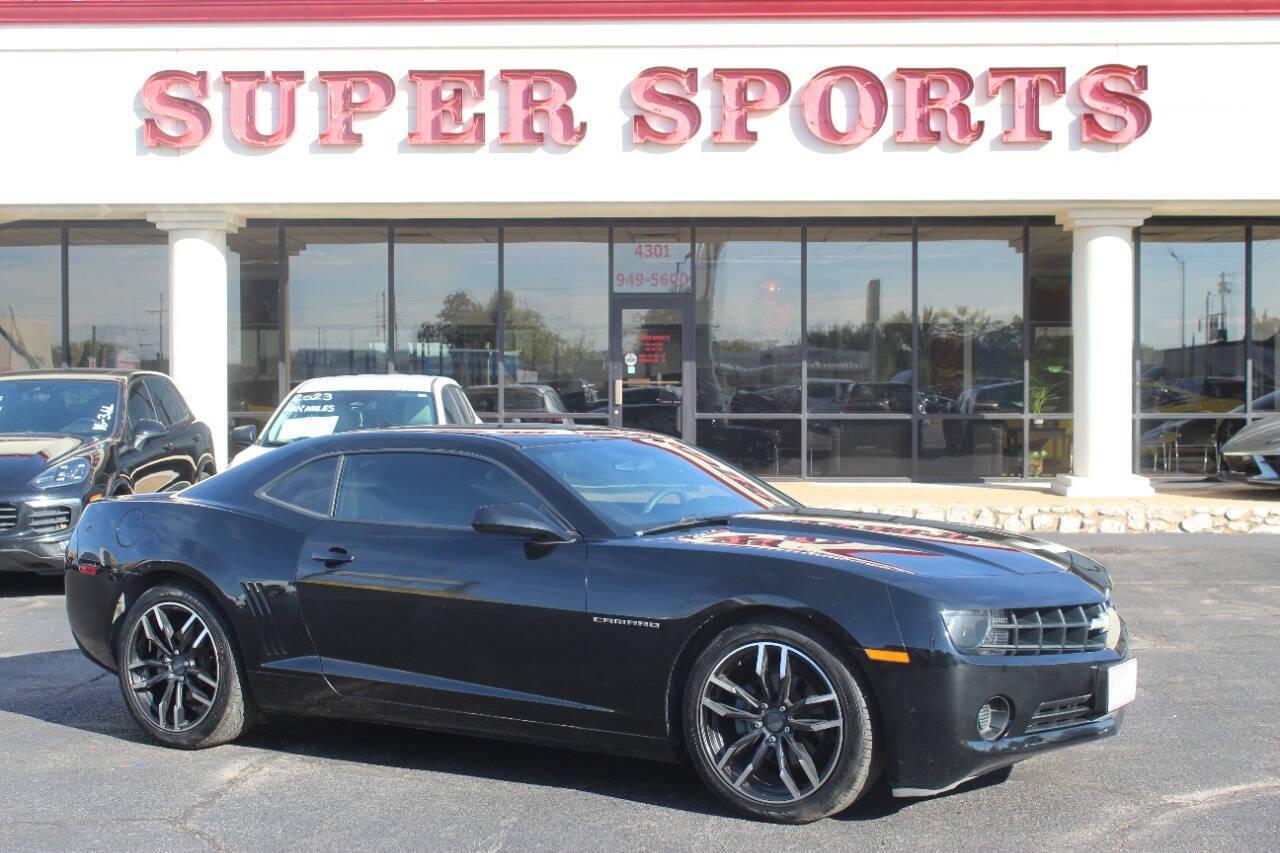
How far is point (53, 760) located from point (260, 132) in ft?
36.7

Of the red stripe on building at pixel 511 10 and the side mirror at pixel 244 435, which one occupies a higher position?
the red stripe on building at pixel 511 10

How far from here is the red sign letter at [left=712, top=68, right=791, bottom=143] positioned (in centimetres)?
1528

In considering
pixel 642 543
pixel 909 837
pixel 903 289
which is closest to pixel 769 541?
pixel 642 543

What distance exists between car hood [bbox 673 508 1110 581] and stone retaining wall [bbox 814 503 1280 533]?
8.37 meters

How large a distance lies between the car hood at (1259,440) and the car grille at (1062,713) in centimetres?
1186

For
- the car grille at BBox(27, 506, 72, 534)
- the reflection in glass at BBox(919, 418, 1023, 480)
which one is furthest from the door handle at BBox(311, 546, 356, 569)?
the reflection in glass at BBox(919, 418, 1023, 480)

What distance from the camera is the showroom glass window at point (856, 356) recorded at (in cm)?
1772

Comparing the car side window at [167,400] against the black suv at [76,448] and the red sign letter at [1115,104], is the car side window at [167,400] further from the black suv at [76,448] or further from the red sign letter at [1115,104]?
the red sign letter at [1115,104]

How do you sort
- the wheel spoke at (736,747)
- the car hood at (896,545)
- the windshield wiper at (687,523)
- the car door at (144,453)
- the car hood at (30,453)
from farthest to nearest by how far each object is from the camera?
1. the car door at (144,453)
2. the car hood at (30,453)
3. the windshield wiper at (687,523)
4. the car hood at (896,545)
5. the wheel spoke at (736,747)

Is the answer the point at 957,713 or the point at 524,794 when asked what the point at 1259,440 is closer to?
the point at 957,713

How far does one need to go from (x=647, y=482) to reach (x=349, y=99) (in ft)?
36.3

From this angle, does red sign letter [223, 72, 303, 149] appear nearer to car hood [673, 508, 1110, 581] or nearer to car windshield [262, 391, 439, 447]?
car windshield [262, 391, 439, 447]

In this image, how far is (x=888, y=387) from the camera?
17766 mm

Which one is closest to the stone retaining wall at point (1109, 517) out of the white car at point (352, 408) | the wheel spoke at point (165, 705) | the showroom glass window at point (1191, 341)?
the showroom glass window at point (1191, 341)
